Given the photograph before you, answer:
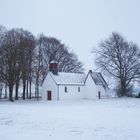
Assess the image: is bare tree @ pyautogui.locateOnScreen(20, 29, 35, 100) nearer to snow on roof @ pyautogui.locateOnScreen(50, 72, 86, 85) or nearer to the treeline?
the treeline

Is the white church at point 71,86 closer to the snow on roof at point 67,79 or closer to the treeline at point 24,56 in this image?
the snow on roof at point 67,79

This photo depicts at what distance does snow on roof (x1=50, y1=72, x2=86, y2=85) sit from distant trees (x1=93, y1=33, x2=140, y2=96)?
6.93 meters

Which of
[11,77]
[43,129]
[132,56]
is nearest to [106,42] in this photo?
[132,56]

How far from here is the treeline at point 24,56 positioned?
52406 mm

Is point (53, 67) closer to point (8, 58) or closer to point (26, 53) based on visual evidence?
point (26, 53)

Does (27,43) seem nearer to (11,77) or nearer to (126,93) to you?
(11,77)

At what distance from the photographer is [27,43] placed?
5541cm

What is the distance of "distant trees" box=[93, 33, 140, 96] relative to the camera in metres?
59.3

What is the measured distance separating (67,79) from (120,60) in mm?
12668

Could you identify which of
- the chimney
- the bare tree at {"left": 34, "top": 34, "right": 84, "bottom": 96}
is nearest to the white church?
the chimney

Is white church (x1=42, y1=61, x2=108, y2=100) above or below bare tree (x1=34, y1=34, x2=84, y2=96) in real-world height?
below

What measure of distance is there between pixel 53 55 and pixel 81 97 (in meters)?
12.2

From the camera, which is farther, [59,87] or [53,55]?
[53,55]

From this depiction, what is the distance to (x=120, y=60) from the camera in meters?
59.7
